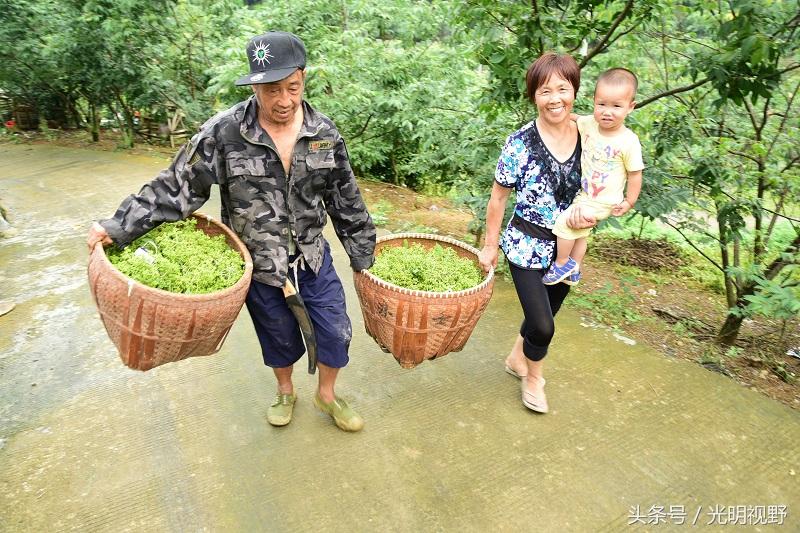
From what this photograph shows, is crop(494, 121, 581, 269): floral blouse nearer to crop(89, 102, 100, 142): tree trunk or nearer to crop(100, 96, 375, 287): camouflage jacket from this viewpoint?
crop(100, 96, 375, 287): camouflage jacket

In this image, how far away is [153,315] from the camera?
174cm

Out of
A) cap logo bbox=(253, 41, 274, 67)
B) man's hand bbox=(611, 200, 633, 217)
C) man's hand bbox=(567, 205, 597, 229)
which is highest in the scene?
cap logo bbox=(253, 41, 274, 67)

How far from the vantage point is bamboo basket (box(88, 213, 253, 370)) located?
1719mm

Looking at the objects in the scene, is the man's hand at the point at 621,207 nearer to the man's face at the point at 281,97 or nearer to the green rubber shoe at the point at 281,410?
the man's face at the point at 281,97

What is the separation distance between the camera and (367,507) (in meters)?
2.10

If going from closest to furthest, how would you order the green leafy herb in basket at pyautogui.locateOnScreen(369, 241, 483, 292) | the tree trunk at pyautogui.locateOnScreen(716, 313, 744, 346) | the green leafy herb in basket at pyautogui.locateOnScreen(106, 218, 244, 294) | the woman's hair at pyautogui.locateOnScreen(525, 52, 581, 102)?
the green leafy herb in basket at pyautogui.locateOnScreen(106, 218, 244, 294), the woman's hair at pyautogui.locateOnScreen(525, 52, 581, 102), the green leafy herb in basket at pyautogui.locateOnScreen(369, 241, 483, 292), the tree trunk at pyautogui.locateOnScreen(716, 313, 744, 346)

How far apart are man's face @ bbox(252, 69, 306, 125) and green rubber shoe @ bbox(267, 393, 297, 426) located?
52.7 inches

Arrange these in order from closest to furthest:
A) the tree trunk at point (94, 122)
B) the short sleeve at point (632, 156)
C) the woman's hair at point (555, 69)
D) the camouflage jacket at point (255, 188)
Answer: the camouflage jacket at point (255, 188)
the woman's hair at point (555, 69)
the short sleeve at point (632, 156)
the tree trunk at point (94, 122)

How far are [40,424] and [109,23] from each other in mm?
7179

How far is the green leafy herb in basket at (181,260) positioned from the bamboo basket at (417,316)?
578 millimetres

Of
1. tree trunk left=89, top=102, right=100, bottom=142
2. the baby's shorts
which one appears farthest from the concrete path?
tree trunk left=89, top=102, right=100, bottom=142

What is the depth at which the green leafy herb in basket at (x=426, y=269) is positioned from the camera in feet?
7.98

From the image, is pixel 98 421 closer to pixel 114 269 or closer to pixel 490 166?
pixel 114 269

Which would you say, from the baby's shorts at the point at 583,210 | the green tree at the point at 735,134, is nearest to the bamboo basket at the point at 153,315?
the baby's shorts at the point at 583,210
